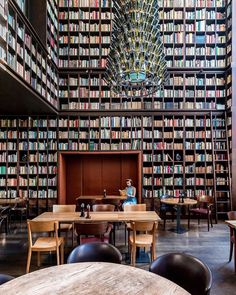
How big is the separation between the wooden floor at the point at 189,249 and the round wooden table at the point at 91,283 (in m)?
2.01

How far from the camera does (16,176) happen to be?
26.6ft

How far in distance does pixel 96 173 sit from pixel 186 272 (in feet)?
22.4

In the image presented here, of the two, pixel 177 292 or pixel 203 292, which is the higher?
pixel 177 292

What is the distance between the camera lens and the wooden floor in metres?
3.92

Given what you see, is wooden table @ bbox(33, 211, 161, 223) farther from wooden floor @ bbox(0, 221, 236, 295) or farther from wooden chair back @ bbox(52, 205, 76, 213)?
wooden floor @ bbox(0, 221, 236, 295)

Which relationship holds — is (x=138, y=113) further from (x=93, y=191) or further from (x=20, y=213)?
(x=20, y=213)

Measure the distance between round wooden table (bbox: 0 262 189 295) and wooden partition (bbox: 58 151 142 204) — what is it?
6687 millimetres

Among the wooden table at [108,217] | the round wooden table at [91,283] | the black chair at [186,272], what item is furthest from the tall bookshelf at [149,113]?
the round wooden table at [91,283]

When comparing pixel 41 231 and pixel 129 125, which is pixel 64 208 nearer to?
pixel 41 231

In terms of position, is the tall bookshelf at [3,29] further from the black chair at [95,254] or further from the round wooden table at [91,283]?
the round wooden table at [91,283]

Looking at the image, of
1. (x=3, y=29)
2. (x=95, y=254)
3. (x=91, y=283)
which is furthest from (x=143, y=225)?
(x=3, y=29)

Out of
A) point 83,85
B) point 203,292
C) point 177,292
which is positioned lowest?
point 203,292

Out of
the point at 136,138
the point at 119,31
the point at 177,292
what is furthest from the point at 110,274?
the point at 136,138

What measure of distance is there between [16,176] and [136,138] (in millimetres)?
3656
